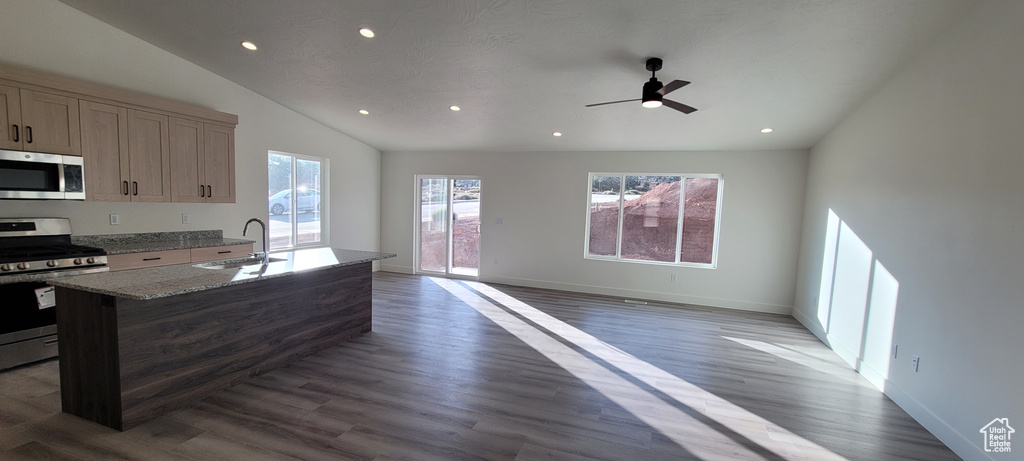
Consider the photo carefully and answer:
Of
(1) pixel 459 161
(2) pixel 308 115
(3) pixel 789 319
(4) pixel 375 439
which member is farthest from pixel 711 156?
(2) pixel 308 115

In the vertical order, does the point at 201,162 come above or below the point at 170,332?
above

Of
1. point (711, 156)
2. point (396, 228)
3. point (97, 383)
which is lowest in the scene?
point (97, 383)

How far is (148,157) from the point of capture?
392 centimetres

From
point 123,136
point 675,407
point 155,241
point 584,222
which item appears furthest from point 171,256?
point 584,222

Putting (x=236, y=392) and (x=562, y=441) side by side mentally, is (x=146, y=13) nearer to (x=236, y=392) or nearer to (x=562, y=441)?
(x=236, y=392)

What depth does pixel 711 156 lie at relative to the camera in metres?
5.70

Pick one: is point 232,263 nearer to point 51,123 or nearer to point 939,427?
point 51,123

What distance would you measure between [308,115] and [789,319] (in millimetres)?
7274

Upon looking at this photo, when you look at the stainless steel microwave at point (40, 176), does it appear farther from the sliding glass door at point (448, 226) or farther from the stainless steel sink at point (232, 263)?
the sliding glass door at point (448, 226)

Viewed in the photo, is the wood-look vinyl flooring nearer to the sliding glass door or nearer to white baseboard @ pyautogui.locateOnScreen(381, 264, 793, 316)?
white baseboard @ pyautogui.locateOnScreen(381, 264, 793, 316)

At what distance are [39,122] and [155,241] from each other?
1.40 m

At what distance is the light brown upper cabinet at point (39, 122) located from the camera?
120 inches

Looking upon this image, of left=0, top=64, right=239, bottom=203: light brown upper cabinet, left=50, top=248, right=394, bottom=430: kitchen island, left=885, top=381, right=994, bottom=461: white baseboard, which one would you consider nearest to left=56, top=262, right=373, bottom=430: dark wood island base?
left=50, top=248, right=394, bottom=430: kitchen island

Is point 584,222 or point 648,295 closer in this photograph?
point 648,295
